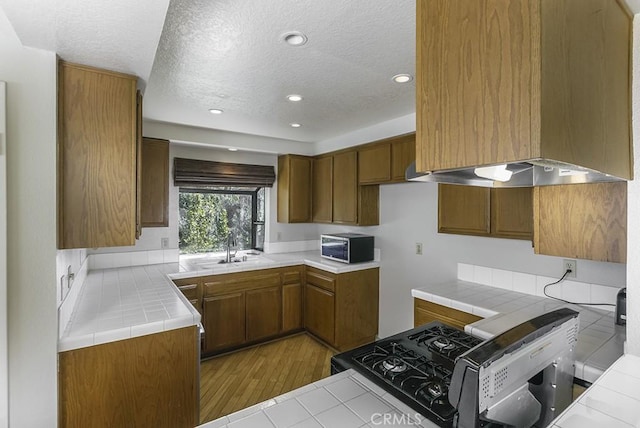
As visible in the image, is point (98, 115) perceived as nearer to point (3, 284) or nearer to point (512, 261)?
point (3, 284)

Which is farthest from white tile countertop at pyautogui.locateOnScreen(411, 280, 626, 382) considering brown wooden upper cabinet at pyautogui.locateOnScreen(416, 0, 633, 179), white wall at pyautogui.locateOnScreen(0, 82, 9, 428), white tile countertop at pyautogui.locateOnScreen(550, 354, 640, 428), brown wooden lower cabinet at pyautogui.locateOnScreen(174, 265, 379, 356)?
white wall at pyautogui.locateOnScreen(0, 82, 9, 428)

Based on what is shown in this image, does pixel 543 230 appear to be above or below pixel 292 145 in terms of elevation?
below

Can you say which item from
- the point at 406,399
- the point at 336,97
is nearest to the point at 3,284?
the point at 406,399

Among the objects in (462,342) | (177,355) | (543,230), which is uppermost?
(543,230)

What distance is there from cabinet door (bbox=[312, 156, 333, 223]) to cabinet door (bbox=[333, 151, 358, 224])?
0.07 meters

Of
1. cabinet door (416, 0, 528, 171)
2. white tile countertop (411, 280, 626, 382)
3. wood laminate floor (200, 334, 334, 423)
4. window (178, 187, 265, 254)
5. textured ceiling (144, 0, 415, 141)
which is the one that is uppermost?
textured ceiling (144, 0, 415, 141)

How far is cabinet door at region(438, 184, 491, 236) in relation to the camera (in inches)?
91.0

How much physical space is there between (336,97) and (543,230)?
5.42ft

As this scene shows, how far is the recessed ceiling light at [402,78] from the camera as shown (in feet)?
6.75

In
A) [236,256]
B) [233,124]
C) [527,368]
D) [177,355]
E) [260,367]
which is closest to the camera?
[527,368]

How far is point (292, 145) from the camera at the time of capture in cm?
410

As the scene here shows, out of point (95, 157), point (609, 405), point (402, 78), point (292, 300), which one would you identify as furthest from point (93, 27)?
point (292, 300)

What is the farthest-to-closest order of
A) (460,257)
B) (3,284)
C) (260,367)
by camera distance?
(260,367)
(460,257)
(3,284)

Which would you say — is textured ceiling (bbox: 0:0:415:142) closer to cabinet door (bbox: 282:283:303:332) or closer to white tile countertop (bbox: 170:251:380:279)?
white tile countertop (bbox: 170:251:380:279)
